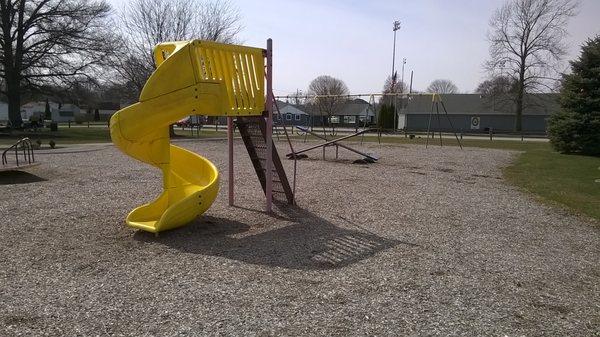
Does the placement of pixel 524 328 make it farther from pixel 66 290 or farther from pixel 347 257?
pixel 66 290

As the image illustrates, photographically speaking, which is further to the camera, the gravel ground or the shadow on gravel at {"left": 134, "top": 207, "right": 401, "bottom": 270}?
the shadow on gravel at {"left": 134, "top": 207, "right": 401, "bottom": 270}

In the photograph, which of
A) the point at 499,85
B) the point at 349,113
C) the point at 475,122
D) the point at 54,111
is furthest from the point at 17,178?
the point at 54,111

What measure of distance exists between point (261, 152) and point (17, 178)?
22.5 ft

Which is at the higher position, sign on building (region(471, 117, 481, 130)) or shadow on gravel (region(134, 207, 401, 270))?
sign on building (region(471, 117, 481, 130))

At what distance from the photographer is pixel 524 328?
155 inches

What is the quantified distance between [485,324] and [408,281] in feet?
3.55

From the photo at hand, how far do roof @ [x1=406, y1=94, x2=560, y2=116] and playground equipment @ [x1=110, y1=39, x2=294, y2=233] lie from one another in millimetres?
50382

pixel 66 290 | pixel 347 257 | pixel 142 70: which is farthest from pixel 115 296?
pixel 142 70

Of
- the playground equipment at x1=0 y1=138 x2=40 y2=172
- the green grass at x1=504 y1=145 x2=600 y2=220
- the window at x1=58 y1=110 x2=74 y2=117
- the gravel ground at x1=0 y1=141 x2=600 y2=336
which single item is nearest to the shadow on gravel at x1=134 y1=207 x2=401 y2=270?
the gravel ground at x1=0 y1=141 x2=600 y2=336

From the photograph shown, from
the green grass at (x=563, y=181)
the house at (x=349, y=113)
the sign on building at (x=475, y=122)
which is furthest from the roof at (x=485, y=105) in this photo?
the green grass at (x=563, y=181)

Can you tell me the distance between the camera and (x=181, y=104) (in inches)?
265

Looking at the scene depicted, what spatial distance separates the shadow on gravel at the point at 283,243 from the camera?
575 cm

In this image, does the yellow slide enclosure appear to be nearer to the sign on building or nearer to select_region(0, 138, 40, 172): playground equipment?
select_region(0, 138, 40, 172): playground equipment

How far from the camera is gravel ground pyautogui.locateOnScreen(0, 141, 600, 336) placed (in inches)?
158
